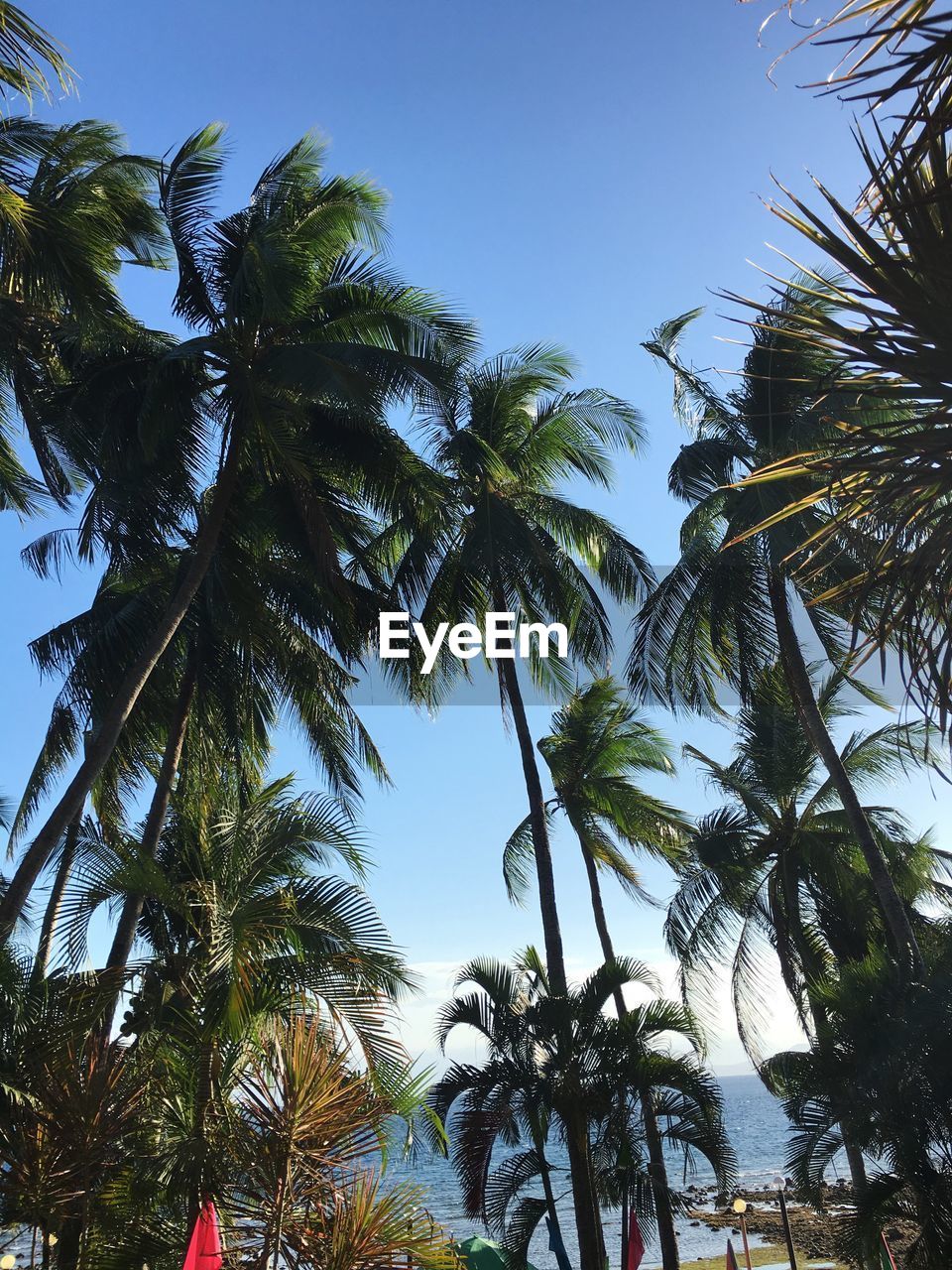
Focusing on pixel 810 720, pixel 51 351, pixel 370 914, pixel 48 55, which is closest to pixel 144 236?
pixel 51 351

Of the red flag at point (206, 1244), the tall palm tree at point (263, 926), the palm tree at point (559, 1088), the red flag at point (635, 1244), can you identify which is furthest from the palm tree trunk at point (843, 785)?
the red flag at point (206, 1244)

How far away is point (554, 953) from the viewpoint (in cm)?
1497

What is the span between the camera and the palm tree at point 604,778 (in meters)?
19.5

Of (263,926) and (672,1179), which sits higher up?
(263,926)

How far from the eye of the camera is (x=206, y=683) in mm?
15695

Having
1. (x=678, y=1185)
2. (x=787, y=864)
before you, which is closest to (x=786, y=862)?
(x=787, y=864)

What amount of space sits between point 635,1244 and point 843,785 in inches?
252

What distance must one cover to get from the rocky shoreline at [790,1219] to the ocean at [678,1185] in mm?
619

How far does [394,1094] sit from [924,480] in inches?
208

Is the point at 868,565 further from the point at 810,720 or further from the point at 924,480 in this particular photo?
the point at 810,720

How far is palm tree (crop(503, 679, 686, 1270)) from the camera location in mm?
19453

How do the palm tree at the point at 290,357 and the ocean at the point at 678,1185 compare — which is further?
the ocean at the point at 678,1185

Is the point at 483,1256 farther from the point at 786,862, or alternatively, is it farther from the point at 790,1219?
the point at 790,1219

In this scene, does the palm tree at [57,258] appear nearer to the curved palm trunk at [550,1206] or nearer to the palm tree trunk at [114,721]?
the palm tree trunk at [114,721]
